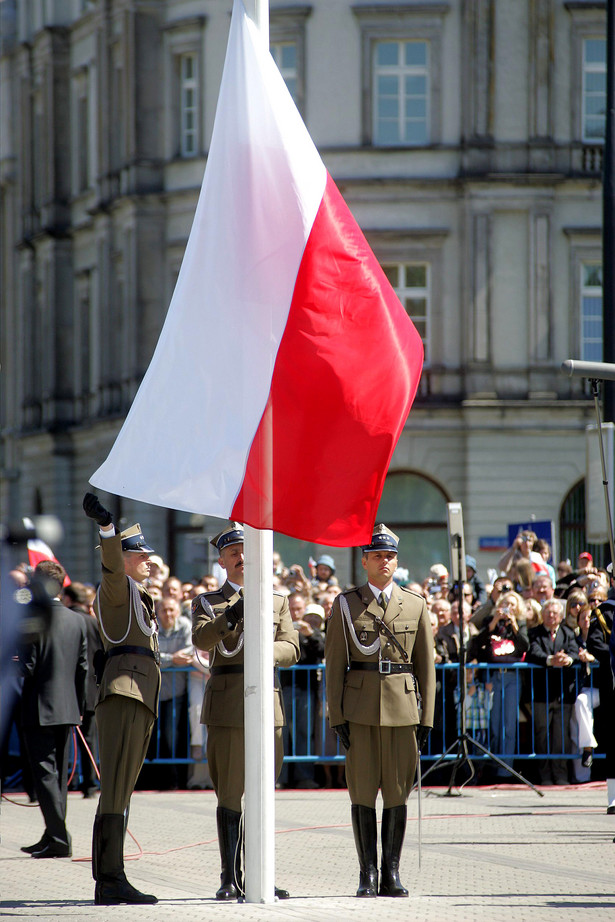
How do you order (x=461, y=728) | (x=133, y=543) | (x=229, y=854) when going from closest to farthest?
(x=229, y=854) < (x=133, y=543) < (x=461, y=728)

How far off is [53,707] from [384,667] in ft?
10.1

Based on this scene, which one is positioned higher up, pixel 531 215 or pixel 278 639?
pixel 531 215

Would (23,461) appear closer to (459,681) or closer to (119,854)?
(459,681)

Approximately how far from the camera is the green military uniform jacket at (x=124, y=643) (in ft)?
28.9

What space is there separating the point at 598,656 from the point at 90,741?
16.4 feet

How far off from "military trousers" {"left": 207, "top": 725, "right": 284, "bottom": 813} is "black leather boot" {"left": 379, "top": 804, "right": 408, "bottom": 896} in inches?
27.6

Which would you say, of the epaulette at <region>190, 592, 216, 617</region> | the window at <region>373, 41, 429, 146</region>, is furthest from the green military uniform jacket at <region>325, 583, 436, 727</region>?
the window at <region>373, 41, 429, 146</region>

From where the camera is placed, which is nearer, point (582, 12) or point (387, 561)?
point (387, 561)

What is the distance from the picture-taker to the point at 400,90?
33469 millimetres

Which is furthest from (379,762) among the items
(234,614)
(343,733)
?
(234,614)

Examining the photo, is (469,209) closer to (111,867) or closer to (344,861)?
(344,861)

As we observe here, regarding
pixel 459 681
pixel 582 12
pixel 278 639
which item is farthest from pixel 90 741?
pixel 582 12

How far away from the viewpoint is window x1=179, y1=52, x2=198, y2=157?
35.1m

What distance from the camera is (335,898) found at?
8.71m
